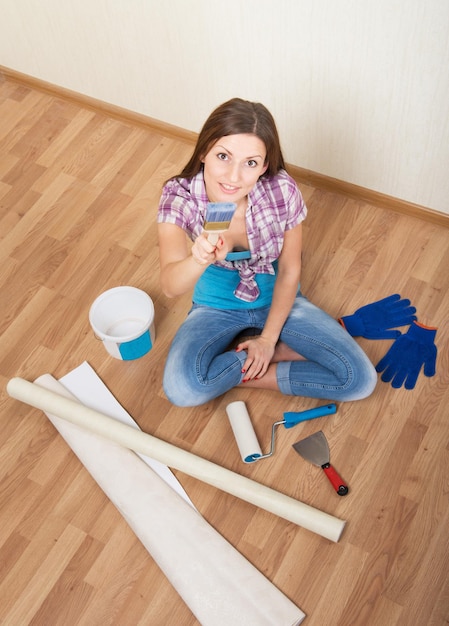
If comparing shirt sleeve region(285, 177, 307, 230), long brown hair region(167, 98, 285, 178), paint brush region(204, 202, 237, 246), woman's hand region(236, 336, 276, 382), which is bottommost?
woman's hand region(236, 336, 276, 382)

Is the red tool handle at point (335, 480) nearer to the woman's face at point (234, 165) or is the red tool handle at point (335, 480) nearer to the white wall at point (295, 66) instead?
the woman's face at point (234, 165)

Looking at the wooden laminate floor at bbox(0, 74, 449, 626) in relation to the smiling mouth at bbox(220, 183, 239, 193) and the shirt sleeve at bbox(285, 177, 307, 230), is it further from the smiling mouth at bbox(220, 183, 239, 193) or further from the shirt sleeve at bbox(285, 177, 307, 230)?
the smiling mouth at bbox(220, 183, 239, 193)

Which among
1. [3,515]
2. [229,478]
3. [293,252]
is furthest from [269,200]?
[3,515]

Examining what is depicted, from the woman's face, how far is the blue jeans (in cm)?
39

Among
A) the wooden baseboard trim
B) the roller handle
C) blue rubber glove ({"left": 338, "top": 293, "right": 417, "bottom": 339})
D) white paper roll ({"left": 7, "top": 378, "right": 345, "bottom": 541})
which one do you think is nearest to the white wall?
the wooden baseboard trim

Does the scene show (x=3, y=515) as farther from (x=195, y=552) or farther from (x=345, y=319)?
(x=345, y=319)

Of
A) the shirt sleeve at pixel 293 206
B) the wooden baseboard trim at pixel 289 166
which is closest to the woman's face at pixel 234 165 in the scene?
the shirt sleeve at pixel 293 206

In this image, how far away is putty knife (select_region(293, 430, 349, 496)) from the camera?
176cm

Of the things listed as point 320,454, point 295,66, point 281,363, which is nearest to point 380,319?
point 281,363

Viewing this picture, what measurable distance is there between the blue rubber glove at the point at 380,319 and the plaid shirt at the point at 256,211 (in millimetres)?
341

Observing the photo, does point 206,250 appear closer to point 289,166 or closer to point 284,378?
point 284,378

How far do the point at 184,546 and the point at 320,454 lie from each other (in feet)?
1.27

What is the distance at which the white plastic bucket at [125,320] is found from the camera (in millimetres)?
1936

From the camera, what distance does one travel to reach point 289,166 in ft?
7.63
